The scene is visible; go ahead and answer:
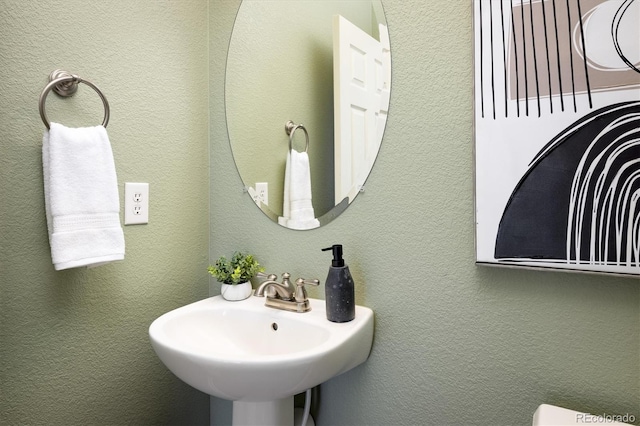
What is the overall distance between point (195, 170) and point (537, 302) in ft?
3.72

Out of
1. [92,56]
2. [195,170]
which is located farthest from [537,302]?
[92,56]

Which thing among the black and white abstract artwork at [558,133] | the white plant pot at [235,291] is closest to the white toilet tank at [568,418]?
the black and white abstract artwork at [558,133]

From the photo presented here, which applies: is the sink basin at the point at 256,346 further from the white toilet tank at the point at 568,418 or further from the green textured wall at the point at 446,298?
the white toilet tank at the point at 568,418

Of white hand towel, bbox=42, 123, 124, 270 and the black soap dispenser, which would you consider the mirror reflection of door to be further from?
white hand towel, bbox=42, 123, 124, 270

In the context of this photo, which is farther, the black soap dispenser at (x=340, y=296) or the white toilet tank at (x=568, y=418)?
the black soap dispenser at (x=340, y=296)

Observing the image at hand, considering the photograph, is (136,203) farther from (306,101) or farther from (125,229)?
(306,101)

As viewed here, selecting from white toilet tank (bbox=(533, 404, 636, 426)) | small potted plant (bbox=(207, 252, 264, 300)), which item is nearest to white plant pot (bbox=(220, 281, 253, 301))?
small potted plant (bbox=(207, 252, 264, 300))

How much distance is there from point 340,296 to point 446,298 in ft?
0.89

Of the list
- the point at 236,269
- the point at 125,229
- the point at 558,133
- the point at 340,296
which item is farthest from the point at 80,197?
the point at 558,133

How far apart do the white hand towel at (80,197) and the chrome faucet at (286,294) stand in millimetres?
420

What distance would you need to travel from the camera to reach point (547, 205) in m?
0.81

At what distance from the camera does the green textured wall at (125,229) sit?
905 mm

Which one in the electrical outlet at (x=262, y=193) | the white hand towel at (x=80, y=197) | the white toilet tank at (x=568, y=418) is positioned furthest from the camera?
the electrical outlet at (x=262, y=193)

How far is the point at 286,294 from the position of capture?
1.11 metres
